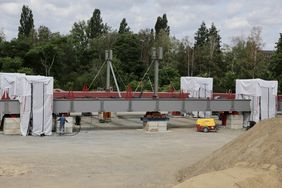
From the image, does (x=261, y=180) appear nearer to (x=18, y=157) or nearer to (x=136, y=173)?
(x=136, y=173)

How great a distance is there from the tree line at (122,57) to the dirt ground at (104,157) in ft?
91.3

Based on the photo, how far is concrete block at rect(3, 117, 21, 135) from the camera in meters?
33.5

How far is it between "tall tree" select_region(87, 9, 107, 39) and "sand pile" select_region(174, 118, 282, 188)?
85.4 meters

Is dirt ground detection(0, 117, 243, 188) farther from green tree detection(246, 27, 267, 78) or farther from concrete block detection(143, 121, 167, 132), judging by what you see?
green tree detection(246, 27, 267, 78)

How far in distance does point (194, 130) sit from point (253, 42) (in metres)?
60.2

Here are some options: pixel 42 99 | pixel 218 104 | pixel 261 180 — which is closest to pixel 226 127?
pixel 218 104

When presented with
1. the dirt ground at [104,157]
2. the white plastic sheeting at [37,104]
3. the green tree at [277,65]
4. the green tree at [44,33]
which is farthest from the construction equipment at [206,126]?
the green tree at [44,33]

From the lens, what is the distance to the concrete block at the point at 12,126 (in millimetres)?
33469

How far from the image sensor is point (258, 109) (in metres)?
41.4

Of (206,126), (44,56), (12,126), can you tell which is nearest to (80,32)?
(44,56)

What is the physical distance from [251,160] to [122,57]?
70556 mm

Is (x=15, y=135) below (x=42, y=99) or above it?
below

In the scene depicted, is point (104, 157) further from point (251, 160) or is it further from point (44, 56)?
point (44, 56)

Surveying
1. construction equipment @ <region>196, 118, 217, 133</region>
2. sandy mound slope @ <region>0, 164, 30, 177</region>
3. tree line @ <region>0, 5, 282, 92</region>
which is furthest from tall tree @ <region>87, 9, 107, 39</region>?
sandy mound slope @ <region>0, 164, 30, 177</region>
